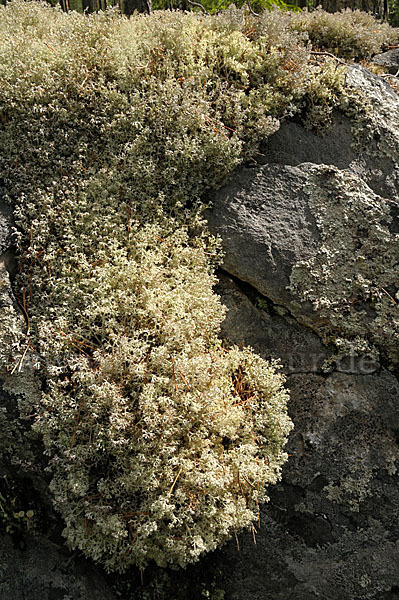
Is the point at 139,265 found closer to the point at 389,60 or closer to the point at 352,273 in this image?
the point at 352,273

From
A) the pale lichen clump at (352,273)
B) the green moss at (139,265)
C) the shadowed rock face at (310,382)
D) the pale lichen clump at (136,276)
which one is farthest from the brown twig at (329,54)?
the pale lichen clump at (352,273)

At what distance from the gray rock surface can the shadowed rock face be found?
5.31ft

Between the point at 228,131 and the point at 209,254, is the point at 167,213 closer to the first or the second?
the point at 209,254

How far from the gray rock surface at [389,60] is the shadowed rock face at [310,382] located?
162cm

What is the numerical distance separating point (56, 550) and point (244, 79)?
3.86 m

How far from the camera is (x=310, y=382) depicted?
144 inches

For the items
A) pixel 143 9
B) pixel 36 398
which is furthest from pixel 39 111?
pixel 143 9

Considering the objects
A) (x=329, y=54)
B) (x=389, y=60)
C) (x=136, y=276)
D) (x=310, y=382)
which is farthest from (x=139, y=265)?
(x=389, y=60)

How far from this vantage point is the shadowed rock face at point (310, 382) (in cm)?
347

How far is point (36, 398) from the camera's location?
3.16m

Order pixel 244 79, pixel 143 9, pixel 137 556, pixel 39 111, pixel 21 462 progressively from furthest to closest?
pixel 143 9 → pixel 244 79 → pixel 39 111 → pixel 21 462 → pixel 137 556

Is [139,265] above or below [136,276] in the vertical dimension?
above

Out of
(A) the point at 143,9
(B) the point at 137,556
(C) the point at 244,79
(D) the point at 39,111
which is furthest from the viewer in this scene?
(A) the point at 143,9

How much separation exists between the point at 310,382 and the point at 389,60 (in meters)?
3.58
